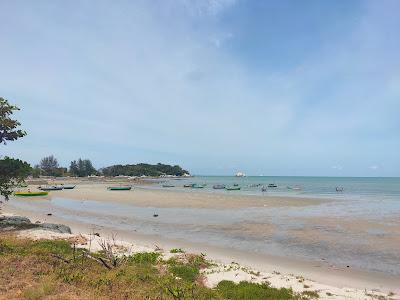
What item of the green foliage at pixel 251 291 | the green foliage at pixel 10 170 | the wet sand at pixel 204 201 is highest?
the green foliage at pixel 10 170

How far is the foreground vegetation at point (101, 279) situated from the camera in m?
10.3

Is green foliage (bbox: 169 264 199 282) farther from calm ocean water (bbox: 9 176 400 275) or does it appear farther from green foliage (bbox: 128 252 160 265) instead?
calm ocean water (bbox: 9 176 400 275)

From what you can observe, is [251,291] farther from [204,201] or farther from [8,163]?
[204,201]

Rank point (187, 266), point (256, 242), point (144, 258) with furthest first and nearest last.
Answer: point (256, 242)
point (144, 258)
point (187, 266)

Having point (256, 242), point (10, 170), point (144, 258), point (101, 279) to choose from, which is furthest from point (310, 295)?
point (10, 170)

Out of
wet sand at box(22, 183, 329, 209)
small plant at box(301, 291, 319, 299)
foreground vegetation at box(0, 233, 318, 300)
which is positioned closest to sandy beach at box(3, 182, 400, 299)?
small plant at box(301, 291, 319, 299)

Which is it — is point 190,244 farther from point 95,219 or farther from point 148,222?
point 95,219

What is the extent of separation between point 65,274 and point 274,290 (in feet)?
22.7

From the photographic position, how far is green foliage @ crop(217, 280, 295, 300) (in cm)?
1220

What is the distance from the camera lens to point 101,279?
11531 mm

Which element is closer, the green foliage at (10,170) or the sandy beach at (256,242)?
the sandy beach at (256,242)

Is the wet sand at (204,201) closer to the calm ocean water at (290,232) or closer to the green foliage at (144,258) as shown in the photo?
the calm ocean water at (290,232)

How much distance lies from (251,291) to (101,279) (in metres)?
4.92

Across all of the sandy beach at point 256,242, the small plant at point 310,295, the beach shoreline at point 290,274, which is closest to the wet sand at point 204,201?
the sandy beach at point 256,242
